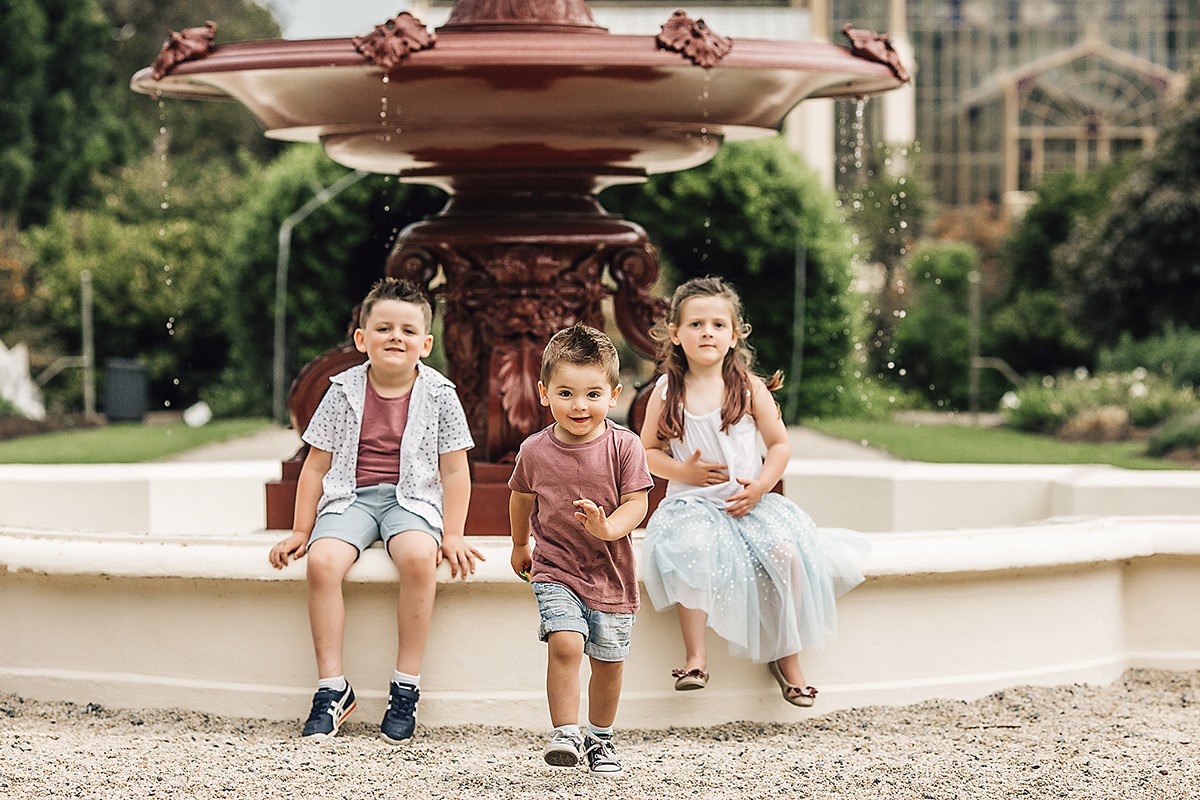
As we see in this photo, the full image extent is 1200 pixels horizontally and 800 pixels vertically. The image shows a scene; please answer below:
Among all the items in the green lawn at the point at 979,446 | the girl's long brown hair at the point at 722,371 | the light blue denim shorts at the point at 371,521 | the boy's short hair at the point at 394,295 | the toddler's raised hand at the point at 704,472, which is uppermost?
→ the boy's short hair at the point at 394,295

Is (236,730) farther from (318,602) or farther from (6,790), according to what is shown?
(6,790)

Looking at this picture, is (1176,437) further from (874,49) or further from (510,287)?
(510,287)

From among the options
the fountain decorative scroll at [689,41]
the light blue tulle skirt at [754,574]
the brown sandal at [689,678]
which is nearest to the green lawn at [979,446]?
the light blue tulle skirt at [754,574]

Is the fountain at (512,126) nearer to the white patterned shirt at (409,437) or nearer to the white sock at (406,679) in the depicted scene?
the white patterned shirt at (409,437)

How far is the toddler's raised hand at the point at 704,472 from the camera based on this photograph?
356 cm

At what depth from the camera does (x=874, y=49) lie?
13.4 ft

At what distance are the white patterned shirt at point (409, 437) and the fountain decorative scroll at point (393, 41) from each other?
80 centimetres

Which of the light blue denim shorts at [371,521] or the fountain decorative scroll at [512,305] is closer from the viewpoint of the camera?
the light blue denim shorts at [371,521]

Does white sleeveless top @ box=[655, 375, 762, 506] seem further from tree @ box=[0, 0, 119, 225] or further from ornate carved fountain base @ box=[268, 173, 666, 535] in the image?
tree @ box=[0, 0, 119, 225]

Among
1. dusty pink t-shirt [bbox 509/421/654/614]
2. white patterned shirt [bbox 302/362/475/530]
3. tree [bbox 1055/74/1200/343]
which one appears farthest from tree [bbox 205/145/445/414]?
dusty pink t-shirt [bbox 509/421/654/614]

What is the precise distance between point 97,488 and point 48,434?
10.5 metres

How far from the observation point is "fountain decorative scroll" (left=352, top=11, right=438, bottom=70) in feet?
11.6

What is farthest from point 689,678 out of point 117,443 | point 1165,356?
point 1165,356

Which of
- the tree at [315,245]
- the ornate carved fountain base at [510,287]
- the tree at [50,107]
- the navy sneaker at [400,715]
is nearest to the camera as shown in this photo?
the navy sneaker at [400,715]
